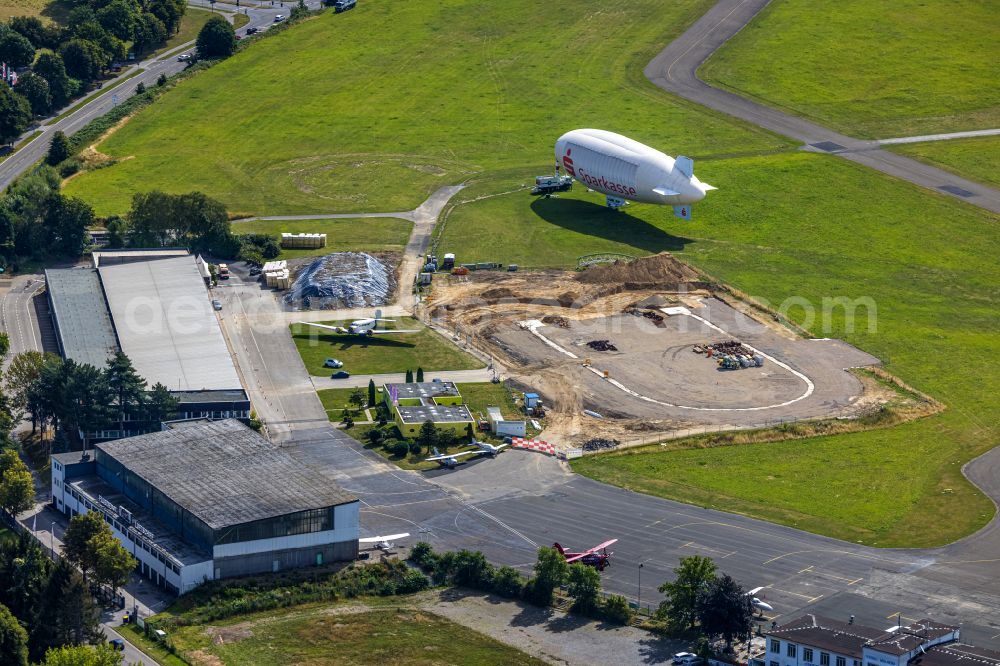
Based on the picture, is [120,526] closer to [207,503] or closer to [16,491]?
[207,503]

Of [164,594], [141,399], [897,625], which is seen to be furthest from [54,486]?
[897,625]

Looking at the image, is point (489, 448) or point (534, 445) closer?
point (489, 448)

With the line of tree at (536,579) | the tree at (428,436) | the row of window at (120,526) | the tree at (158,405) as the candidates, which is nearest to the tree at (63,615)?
the row of window at (120,526)

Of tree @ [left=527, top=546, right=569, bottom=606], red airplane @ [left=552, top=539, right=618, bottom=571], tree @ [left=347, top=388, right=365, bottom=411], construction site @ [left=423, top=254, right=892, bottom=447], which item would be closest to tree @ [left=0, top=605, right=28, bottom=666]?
tree @ [left=527, top=546, right=569, bottom=606]

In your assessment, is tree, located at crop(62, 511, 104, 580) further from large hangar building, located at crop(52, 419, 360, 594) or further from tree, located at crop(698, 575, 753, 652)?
tree, located at crop(698, 575, 753, 652)

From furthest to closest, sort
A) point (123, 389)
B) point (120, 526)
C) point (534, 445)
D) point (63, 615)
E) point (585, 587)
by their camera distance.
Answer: point (534, 445) < point (123, 389) < point (120, 526) < point (585, 587) < point (63, 615)

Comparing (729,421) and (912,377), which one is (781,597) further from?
(912,377)

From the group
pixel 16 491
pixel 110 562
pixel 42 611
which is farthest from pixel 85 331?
pixel 42 611

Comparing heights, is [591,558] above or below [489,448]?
below
